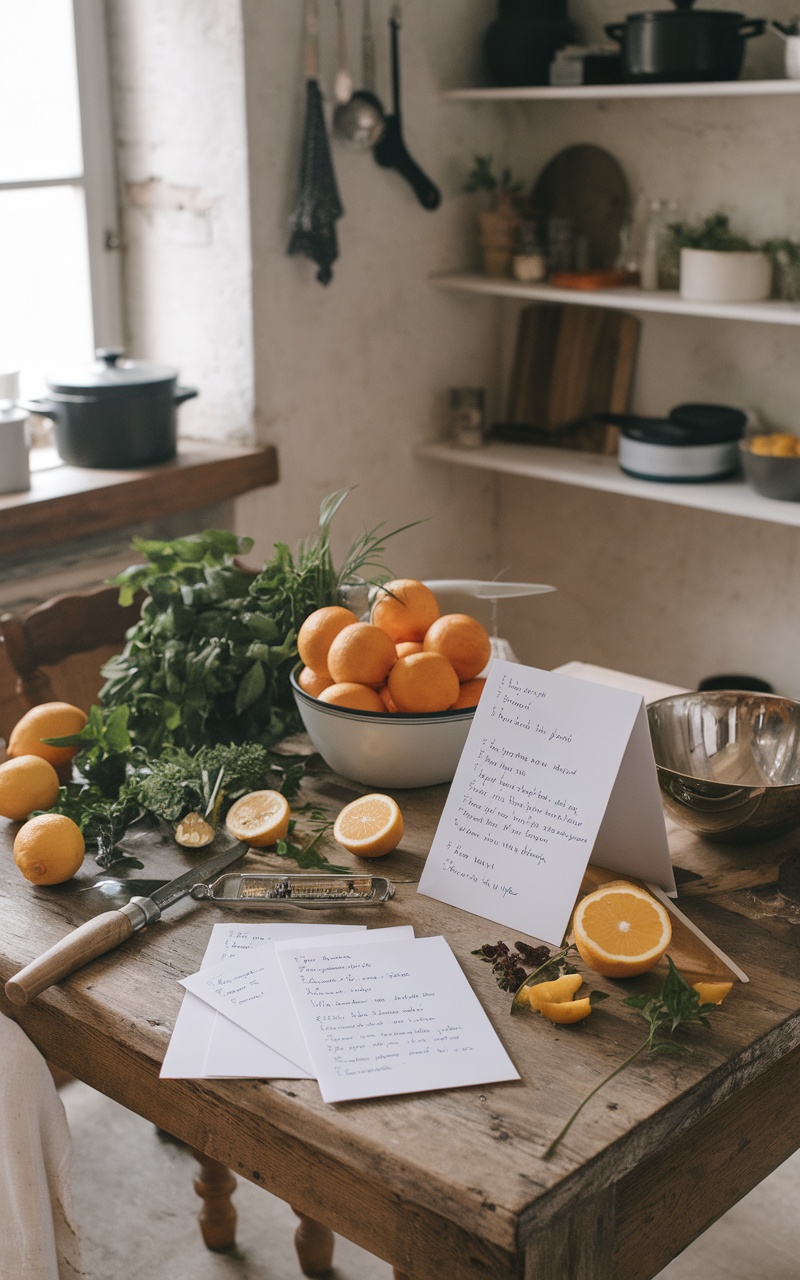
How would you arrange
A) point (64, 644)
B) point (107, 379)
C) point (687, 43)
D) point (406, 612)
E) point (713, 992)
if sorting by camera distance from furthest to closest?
point (687, 43), point (107, 379), point (64, 644), point (406, 612), point (713, 992)

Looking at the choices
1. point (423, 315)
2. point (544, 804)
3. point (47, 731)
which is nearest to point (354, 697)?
point (544, 804)

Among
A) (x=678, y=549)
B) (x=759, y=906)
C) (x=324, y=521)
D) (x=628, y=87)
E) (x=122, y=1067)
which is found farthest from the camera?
(x=678, y=549)

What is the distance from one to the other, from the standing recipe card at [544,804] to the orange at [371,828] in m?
0.06

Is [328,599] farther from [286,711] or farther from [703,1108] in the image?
[703,1108]

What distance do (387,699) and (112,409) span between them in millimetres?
1379

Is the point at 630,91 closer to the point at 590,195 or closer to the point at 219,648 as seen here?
the point at 590,195

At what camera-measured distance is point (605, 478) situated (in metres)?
2.96

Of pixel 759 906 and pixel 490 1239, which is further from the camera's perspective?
pixel 759 906

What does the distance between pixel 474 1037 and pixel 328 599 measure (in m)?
0.69

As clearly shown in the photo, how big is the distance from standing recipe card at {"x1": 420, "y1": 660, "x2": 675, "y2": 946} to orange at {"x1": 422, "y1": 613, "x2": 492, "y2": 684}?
0.15m

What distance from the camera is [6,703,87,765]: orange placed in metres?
1.45

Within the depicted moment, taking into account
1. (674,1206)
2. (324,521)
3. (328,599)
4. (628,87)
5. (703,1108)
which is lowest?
(674,1206)

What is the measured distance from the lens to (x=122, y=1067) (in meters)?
1.05

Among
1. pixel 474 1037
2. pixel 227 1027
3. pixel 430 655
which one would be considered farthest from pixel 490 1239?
pixel 430 655
